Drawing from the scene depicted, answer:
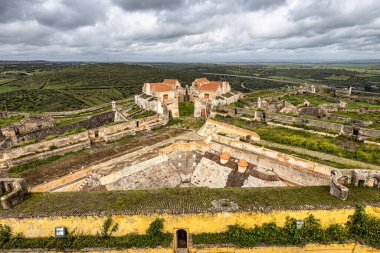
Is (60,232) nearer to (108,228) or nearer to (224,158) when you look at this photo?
(108,228)

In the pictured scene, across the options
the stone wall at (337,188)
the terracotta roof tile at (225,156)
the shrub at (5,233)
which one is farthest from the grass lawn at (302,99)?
the shrub at (5,233)

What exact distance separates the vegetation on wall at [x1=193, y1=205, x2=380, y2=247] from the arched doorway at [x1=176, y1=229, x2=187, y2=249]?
1.39m

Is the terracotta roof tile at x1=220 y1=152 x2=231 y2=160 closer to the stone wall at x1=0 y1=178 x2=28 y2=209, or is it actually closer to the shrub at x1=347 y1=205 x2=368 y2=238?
the shrub at x1=347 y1=205 x2=368 y2=238

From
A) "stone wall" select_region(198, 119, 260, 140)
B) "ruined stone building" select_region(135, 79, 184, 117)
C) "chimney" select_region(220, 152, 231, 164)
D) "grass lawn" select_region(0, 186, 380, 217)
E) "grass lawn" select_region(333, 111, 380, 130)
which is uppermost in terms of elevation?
"ruined stone building" select_region(135, 79, 184, 117)

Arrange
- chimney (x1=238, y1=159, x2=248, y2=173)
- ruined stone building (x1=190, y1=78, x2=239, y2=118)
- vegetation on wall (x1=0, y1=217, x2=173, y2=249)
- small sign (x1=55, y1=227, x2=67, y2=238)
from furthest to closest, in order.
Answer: ruined stone building (x1=190, y1=78, x2=239, y2=118)
chimney (x1=238, y1=159, x2=248, y2=173)
small sign (x1=55, y1=227, x2=67, y2=238)
vegetation on wall (x1=0, y1=217, x2=173, y2=249)

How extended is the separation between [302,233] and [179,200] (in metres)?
6.76

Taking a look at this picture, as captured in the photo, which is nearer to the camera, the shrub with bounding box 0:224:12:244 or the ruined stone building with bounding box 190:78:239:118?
the shrub with bounding box 0:224:12:244

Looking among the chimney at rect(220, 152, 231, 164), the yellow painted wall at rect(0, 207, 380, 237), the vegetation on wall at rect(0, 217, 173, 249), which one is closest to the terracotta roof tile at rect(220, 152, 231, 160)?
the chimney at rect(220, 152, 231, 164)

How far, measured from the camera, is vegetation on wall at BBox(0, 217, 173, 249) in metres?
12.9

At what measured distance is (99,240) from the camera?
1315 centimetres

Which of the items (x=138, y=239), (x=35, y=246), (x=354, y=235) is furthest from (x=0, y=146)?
(x=354, y=235)

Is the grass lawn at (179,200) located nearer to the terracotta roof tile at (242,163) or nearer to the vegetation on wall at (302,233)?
the vegetation on wall at (302,233)

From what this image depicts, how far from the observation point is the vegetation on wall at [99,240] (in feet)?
42.3

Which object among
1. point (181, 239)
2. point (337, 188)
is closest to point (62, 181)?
point (181, 239)
